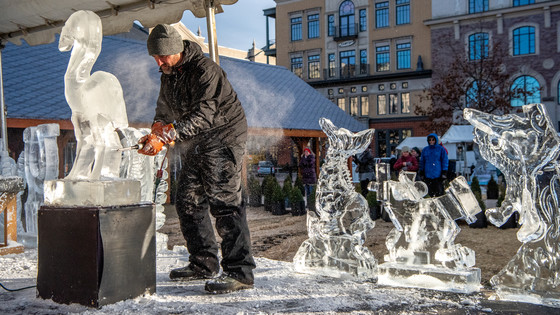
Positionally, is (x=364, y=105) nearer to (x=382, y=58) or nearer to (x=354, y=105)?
(x=354, y=105)

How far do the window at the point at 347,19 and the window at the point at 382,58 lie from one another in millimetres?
2179

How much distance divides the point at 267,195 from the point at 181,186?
24.4 feet

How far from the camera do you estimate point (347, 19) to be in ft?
111

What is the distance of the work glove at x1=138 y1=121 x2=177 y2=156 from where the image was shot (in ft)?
8.67

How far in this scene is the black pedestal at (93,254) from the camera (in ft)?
8.28

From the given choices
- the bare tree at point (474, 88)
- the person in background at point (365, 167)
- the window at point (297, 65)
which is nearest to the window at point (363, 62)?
the window at point (297, 65)

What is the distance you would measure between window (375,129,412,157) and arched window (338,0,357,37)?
276 inches

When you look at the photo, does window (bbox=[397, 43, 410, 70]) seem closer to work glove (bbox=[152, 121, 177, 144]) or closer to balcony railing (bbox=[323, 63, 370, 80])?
balcony railing (bbox=[323, 63, 370, 80])

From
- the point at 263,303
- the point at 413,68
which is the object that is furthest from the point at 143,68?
the point at 413,68

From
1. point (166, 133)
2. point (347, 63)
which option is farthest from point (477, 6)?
point (166, 133)

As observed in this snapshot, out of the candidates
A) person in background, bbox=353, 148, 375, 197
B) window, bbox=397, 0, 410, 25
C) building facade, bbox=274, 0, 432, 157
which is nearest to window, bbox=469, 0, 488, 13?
building facade, bbox=274, 0, 432, 157

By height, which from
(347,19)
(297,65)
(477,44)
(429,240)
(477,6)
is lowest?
(429,240)

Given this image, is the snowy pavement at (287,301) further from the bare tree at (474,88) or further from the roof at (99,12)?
the bare tree at (474,88)

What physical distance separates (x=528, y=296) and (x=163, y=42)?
2.43 m
